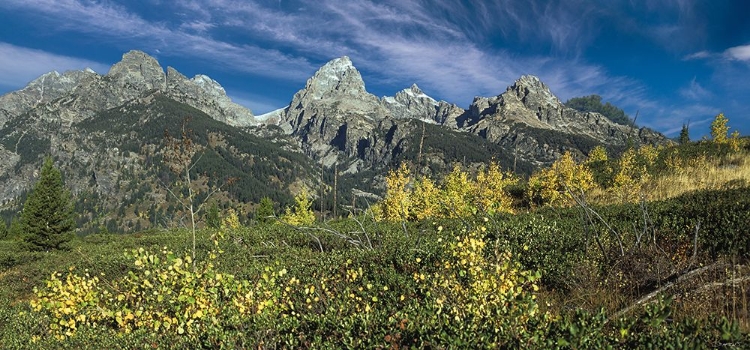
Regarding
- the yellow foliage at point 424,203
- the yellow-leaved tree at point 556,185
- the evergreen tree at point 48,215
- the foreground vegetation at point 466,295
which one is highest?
the yellow-leaved tree at point 556,185

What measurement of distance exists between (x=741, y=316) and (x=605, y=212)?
7006 millimetres

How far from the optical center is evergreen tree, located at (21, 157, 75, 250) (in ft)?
96.6

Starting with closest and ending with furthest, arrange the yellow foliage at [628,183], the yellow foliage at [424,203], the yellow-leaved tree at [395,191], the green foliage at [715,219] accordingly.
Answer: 1. the green foliage at [715,219]
2. the yellow foliage at [628,183]
3. the yellow-leaved tree at [395,191]
4. the yellow foliage at [424,203]

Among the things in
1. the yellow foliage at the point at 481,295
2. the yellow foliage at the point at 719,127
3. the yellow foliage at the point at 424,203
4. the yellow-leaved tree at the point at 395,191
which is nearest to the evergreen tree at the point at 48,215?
the yellow-leaved tree at the point at 395,191

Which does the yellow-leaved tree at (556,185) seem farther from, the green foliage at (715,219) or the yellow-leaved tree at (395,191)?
the green foliage at (715,219)

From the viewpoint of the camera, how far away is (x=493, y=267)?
510 cm

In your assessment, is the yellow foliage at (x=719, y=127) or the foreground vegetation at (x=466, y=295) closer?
the foreground vegetation at (x=466, y=295)

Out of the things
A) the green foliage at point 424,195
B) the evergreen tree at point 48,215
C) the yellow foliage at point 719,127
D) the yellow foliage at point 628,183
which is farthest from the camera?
the yellow foliage at point 719,127

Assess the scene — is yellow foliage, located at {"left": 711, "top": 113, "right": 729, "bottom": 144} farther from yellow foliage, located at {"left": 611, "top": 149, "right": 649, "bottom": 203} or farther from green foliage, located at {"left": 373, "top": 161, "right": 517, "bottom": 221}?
green foliage, located at {"left": 373, "top": 161, "right": 517, "bottom": 221}

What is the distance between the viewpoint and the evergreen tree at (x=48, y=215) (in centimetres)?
2945

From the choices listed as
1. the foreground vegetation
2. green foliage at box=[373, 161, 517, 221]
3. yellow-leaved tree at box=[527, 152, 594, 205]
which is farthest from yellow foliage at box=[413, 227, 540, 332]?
yellow-leaved tree at box=[527, 152, 594, 205]

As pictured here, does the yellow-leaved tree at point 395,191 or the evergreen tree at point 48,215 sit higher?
the yellow-leaved tree at point 395,191

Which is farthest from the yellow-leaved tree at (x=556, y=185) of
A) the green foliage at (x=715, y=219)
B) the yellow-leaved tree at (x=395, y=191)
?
the green foliage at (x=715, y=219)

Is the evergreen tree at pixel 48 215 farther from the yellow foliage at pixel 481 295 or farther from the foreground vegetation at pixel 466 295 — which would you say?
the yellow foliage at pixel 481 295
